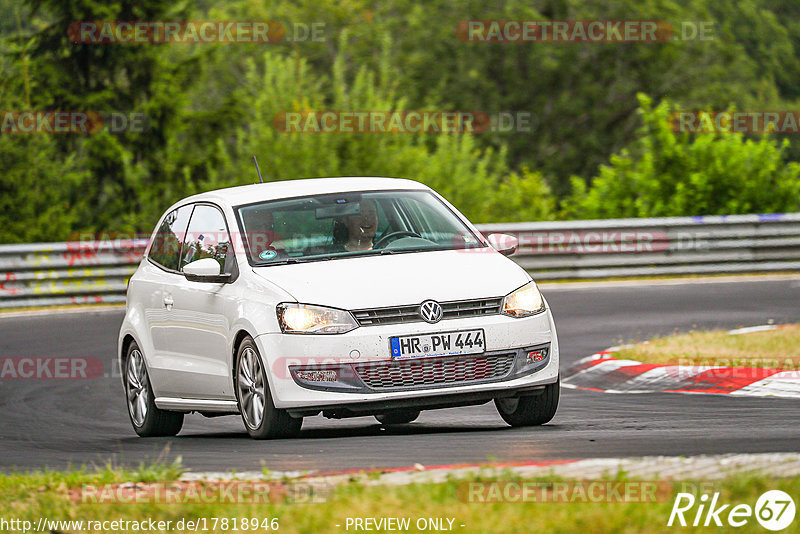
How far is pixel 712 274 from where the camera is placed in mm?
22953

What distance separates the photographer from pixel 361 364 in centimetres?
842

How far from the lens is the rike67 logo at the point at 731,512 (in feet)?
16.9

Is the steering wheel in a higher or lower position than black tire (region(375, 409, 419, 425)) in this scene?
higher

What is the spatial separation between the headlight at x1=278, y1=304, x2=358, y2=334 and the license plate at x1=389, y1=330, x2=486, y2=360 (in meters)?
0.28

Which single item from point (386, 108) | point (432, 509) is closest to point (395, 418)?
point (432, 509)

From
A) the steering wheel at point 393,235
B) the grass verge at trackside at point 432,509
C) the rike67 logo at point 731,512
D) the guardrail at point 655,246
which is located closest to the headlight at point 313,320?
the steering wheel at point 393,235

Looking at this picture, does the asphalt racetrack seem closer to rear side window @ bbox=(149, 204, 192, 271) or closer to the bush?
rear side window @ bbox=(149, 204, 192, 271)

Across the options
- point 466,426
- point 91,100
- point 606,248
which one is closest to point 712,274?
point 606,248

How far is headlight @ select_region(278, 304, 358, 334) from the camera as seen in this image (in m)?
8.44

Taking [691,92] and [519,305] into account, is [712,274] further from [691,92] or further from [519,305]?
[691,92]

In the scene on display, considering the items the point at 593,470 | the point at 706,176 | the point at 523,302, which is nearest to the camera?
the point at 593,470

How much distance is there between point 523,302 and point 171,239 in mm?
2986

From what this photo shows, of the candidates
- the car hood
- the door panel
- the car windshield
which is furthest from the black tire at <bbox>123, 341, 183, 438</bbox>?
the car hood

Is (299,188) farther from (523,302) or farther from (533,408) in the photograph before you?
(533,408)
